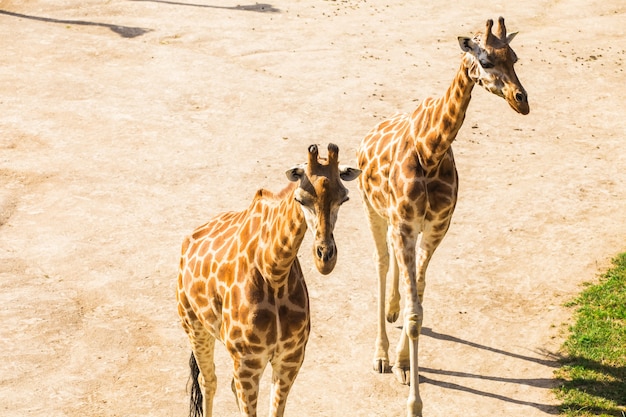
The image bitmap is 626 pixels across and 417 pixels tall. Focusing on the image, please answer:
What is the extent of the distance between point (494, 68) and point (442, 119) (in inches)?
37.1

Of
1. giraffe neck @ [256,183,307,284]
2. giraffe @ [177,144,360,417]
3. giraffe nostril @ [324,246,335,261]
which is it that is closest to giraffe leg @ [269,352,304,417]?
giraffe @ [177,144,360,417]

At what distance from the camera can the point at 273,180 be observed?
58.4ft

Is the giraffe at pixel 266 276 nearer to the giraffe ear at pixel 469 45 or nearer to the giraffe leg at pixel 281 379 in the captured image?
the giraffe leg at pixel 281 379

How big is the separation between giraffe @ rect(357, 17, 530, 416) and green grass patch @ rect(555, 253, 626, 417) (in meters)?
2.26

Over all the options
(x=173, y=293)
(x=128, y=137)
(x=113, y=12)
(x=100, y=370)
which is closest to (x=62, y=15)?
(x=113, y=12)

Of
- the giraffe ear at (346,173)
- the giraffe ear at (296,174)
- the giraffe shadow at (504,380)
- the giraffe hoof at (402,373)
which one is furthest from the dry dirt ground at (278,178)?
the giraffe ear at (296,174)

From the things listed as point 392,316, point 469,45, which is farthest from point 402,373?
point 469,45

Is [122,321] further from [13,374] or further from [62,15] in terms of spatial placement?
Result: [62,15]

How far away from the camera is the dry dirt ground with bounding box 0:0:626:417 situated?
41.1 ft

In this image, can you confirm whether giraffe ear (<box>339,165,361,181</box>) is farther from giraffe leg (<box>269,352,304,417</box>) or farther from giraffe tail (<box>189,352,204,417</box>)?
giraffe tail (<box>189,352,204,417</box>)

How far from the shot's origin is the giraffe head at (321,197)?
7.98 metres

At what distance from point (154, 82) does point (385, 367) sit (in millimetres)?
12578

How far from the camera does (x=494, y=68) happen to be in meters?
10.8

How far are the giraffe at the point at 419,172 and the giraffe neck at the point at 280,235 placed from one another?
290 cm
